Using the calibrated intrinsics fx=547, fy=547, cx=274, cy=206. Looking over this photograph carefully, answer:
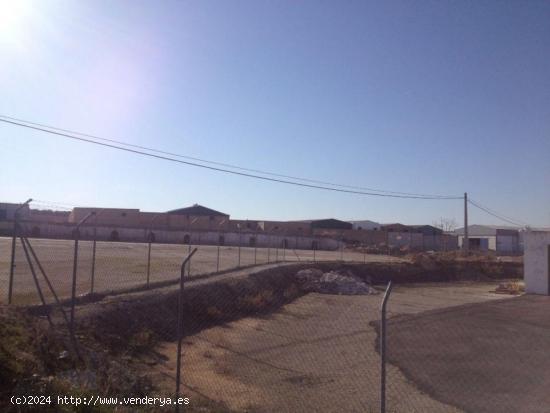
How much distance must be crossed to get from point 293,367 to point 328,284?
19.5 m

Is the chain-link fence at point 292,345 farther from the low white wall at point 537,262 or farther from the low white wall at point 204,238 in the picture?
the low white wall at point 204,238

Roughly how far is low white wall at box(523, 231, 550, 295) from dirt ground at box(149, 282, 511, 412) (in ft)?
50.6

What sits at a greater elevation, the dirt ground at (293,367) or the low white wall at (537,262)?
the low white wall at (537,262)

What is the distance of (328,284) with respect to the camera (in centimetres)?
3088

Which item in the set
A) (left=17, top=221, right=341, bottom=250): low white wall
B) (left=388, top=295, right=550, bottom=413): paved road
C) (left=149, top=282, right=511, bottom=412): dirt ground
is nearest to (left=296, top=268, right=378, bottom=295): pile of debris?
(left=149, top=282, right=511, bottom=412): dirt ground

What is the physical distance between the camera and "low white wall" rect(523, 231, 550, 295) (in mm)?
30531

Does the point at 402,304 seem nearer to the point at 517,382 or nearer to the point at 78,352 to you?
the point at 517,382

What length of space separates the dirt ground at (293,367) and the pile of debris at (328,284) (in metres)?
10.0

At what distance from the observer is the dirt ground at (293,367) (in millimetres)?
9148

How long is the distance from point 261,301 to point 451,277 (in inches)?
1125

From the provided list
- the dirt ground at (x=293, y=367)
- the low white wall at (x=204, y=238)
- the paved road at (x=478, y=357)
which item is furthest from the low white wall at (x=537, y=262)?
the low white wall at (x=204, y=238)

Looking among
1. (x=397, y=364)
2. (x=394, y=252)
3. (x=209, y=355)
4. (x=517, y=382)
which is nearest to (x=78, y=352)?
(x=209, y=355)

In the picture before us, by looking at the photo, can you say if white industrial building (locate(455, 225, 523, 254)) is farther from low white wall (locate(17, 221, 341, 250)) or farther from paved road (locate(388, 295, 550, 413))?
paved road (locate(388, 295, 550, 413))

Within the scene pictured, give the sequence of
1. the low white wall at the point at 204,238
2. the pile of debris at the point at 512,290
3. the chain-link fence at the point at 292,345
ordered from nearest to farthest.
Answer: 1. the chain-link fence at the point at 292,345
2. the pile of debris at the point at 512,290
3. the low white wall at the point at 204,238
